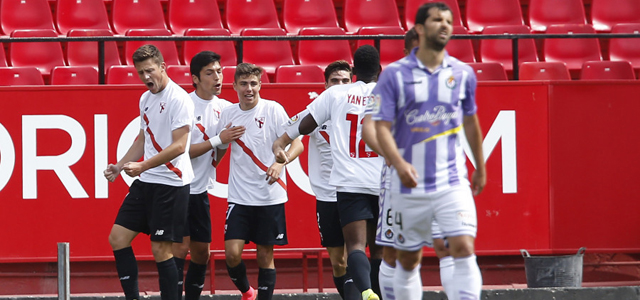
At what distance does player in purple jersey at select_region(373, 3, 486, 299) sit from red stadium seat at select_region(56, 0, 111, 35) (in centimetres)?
771

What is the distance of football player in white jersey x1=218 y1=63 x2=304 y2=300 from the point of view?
7906 millimetres

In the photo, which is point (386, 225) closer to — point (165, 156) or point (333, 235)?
point (333, 235)

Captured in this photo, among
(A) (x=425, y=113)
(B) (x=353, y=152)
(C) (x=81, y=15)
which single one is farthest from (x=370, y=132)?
(C) (x=81, y=15)

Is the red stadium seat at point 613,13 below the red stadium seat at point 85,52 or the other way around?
the other way around

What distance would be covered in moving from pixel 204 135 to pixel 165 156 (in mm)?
1102

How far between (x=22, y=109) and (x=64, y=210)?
109 centimetres

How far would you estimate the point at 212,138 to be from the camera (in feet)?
26.0

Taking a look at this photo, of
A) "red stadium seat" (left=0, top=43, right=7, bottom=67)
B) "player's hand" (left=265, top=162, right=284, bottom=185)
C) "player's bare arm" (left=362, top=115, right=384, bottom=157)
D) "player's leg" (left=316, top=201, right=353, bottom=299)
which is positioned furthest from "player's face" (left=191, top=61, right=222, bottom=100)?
"red stadium seat" (left=0, top=43, right=7, bottom=67)

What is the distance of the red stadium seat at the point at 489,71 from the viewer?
33.5ft

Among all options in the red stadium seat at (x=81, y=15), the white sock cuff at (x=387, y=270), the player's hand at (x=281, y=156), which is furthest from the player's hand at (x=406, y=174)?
the red stadium seat at (x=81, y=15)

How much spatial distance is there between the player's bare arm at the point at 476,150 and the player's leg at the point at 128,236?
10.0 ft

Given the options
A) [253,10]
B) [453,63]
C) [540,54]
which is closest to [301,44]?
[253,10]

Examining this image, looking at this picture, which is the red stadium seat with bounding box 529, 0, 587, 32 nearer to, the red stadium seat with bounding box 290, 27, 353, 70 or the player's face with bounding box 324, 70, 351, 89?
the red stadium seat with bounding box 290, 27, 353, 70

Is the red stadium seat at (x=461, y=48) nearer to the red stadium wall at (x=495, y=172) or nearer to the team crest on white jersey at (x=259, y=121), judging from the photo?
the red stadium wall at (x=495, y=172)
